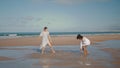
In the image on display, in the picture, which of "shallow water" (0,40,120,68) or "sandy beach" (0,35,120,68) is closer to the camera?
"shallow water" (0,40,120,68)

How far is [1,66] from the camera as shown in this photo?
10227mm

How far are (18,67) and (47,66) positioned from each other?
1.29 metres

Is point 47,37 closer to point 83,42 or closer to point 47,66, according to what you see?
point 83,42

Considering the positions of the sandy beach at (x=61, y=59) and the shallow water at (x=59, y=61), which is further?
the sandy beach at (x=61, y=59)

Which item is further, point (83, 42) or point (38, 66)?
point (83, 42)

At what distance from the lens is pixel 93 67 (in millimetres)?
9766

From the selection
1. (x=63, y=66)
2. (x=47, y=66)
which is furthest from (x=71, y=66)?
(x=47, y=66)

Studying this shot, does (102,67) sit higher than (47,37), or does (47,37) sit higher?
(47,37)

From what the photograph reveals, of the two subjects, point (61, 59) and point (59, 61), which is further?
point (61, 59)

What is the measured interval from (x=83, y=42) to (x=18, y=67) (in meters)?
5.52

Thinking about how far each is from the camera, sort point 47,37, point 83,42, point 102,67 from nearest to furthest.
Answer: point 102,67
point 83,42
point 47,37

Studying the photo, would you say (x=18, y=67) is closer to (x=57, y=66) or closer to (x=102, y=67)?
(x=57, y=66)

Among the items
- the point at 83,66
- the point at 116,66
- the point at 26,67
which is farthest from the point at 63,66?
the point at 116,66

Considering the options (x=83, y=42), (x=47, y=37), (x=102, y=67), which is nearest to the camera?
(x=102, y=67)
